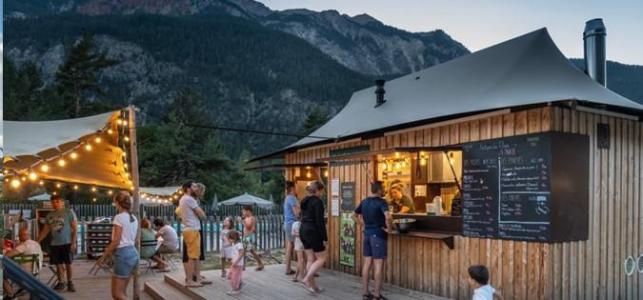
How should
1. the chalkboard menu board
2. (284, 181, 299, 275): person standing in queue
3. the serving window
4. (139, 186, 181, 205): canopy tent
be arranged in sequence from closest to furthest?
the chalkboard menu board
(284, 181, 299, 275): person standing in queue
the serving window
(139, 186, 181, 205): canopy tent

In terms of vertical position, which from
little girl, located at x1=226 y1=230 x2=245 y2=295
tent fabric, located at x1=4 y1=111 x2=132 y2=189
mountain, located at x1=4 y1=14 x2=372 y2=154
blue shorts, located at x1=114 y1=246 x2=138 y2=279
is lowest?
little girl, located at x1=226 y1=230 x2=245 y2=295

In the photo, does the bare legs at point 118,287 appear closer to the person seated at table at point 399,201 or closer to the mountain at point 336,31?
the person seated at table at point 399,201

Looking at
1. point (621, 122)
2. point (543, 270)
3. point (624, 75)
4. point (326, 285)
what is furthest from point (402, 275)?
point (624, 75)

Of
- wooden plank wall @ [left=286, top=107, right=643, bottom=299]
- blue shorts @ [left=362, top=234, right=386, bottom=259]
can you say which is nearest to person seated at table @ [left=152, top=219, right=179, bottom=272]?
blue shorts @ [left=362, top=234, right=386, bottom=259]

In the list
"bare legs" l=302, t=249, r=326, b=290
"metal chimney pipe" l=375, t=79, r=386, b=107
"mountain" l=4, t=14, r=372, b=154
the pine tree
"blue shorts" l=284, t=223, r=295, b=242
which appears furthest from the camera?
"mountain" l=4, t=14, r=372, b=154

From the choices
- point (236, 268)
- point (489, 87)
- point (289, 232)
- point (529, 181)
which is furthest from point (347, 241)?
point (529, 181)

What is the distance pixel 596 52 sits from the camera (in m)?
7.73

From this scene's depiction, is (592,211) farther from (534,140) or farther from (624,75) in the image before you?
(624,75)

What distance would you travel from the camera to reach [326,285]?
841 centimetres

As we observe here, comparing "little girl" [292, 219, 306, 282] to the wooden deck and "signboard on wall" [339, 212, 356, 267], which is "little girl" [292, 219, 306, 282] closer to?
the wooden deck

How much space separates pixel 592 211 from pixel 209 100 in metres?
83.2

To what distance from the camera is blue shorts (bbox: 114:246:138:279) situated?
647 centimetres

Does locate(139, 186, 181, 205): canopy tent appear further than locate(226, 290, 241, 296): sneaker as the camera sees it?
Yes

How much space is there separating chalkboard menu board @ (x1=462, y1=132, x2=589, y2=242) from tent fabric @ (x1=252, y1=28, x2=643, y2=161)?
52cm
